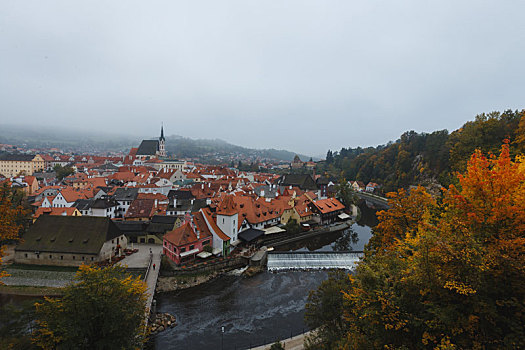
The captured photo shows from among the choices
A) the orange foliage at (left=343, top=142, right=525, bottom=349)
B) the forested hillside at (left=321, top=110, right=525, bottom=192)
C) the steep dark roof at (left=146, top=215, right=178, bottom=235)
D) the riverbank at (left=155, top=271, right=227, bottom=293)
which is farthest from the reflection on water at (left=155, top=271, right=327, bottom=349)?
the forested hillside at (left=321, top=110, right=525, bottom=192)

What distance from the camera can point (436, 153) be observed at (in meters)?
63.9

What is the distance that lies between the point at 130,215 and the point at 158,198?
6.21m

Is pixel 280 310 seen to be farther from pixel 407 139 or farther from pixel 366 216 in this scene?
pixel 407 139

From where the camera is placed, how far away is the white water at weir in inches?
1129

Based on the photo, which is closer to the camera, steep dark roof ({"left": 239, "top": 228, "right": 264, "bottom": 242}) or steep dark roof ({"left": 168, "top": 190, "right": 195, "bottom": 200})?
steep dark roof ({"left": 239, "top": 228, "right": 264, "bottom": 242})

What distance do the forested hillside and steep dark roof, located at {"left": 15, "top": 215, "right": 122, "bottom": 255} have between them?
125 ft

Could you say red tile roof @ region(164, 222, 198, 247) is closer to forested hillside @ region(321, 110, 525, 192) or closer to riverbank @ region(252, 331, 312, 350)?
riverbank @ region(252, 331, 312, 350)

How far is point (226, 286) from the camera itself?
24766 mm

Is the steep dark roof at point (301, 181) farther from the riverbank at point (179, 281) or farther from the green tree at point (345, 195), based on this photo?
the riverbank at point (179, 281)

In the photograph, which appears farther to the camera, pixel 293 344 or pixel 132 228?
pixel 132 228

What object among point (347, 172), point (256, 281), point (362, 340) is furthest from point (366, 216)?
point (347, 172)

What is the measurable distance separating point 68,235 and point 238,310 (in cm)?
1879

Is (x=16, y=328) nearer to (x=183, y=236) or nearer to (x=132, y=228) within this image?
(x=183, y=236)

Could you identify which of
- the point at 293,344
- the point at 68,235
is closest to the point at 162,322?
the point at 293,344
